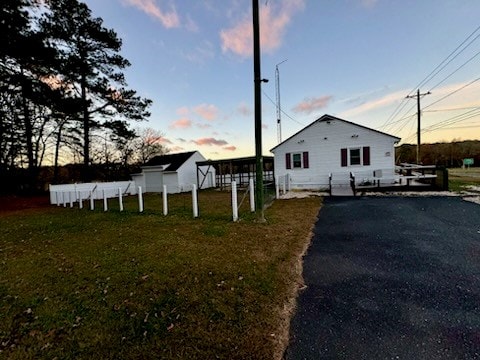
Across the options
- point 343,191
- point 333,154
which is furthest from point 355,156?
point 343,191

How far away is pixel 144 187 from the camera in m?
26.1

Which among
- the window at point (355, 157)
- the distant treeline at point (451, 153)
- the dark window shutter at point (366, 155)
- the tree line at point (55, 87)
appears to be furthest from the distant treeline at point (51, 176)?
the distant treeline at point (451, 153)

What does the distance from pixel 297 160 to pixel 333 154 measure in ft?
8.47

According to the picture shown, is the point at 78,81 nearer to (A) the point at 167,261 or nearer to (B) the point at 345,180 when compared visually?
(A) the point at 167,261

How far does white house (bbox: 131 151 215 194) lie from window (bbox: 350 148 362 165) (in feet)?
48.8

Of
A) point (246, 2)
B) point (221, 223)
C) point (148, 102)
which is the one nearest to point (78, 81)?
point (148, 102)

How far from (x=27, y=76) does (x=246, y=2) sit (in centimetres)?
1316

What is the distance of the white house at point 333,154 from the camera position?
1586 cm

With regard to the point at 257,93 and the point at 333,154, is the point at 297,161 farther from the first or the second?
the point at 257,93

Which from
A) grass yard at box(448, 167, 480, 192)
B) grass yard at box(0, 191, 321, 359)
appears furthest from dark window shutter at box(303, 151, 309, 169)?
grass yard at box(0, 191, 321, 359)

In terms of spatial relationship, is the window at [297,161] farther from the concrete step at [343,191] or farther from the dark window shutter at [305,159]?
the concrete step at [343,191]

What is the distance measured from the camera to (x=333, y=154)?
55.5 feet

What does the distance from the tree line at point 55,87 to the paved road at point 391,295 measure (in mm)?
16510

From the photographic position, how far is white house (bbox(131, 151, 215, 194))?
24156 mm
